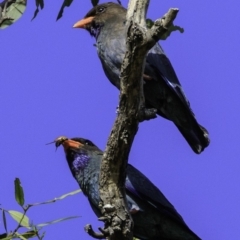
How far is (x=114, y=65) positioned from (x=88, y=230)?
204 centimetres

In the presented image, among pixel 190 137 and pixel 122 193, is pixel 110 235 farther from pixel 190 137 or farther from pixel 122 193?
pixel 190 137

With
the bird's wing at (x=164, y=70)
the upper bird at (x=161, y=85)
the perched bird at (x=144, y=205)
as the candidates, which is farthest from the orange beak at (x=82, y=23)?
the perched bird at (x=144, y=205)

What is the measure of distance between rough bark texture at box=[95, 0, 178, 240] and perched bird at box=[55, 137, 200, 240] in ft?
4.27

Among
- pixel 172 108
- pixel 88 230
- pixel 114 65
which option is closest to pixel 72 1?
pixel 114 65

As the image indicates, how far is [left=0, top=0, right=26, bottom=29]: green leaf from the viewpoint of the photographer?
5430mm

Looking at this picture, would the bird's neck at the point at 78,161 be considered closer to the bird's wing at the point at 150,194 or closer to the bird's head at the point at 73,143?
the bird's head at the point at 73,143

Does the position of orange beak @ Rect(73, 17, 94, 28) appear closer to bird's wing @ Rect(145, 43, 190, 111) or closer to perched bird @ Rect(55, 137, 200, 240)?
bird's wing @ Rect(145, 43, 190, 111)

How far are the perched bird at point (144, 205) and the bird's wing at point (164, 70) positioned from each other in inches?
28.2

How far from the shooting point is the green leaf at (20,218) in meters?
4.91

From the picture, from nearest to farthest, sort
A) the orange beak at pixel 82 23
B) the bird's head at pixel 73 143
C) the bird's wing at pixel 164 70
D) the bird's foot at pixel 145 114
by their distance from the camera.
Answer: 1. the bird's foot at pixel 145 114
2. the bird's wing at pixel 164 70
3. the bird's head at pixel 73 143
4. the orange beak at pixel 82 23

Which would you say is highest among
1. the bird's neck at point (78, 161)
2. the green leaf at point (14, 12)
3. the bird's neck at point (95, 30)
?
the bird's neck at point (95, 30)

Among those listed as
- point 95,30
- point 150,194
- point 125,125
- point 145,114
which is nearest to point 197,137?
point 150,194

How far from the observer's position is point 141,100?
4.70m

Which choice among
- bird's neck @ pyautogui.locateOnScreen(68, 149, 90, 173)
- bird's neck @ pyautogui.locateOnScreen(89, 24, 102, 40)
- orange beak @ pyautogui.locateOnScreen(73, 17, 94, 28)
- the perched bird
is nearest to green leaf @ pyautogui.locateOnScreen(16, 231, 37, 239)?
the perched bird
